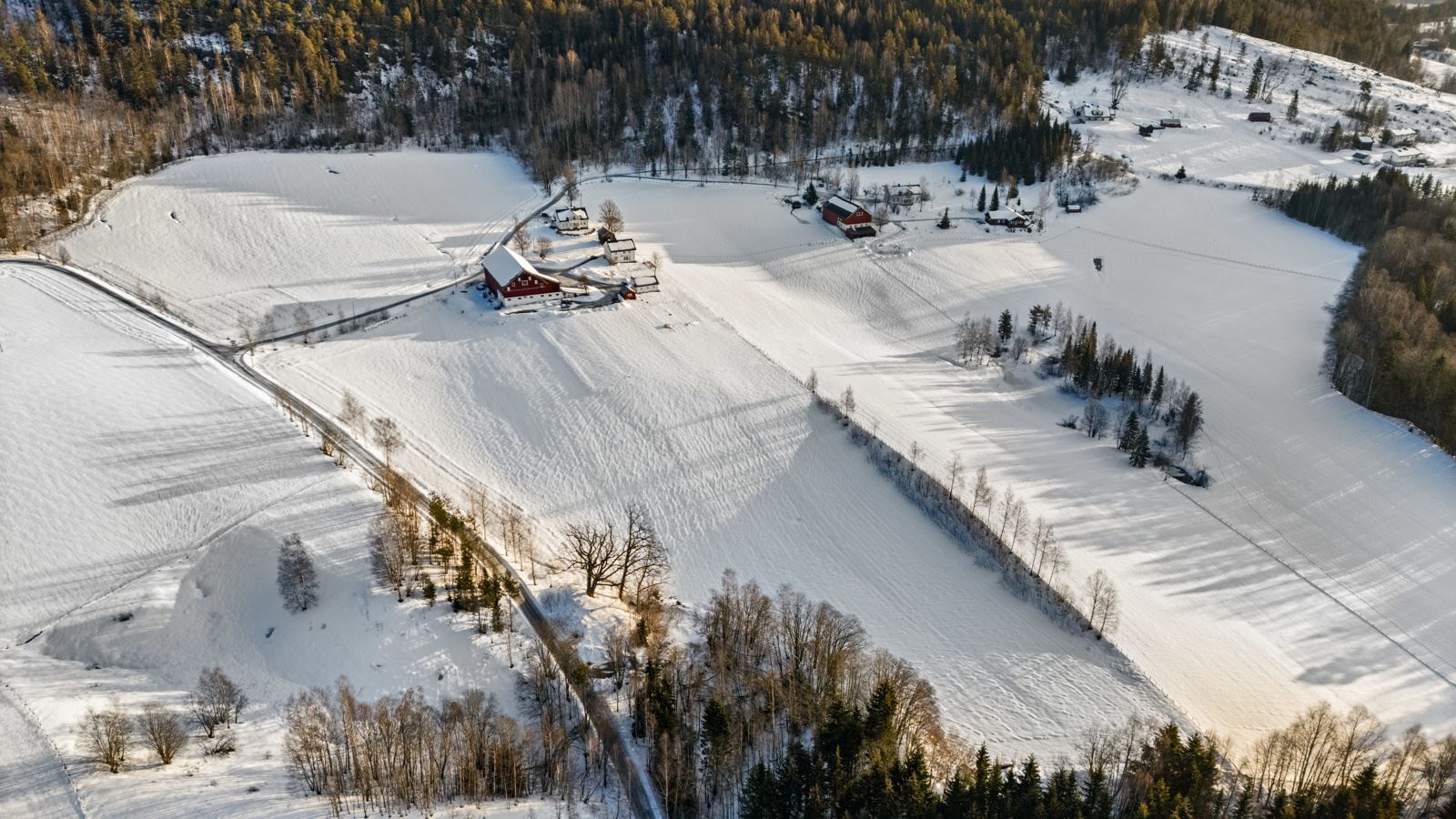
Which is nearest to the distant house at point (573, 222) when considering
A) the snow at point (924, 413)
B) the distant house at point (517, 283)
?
the snow at point (924, 413)

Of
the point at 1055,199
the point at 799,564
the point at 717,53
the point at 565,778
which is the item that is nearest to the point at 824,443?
the point at 799,564

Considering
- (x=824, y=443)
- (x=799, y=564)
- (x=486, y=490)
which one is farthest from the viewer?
(x=824, y=443)

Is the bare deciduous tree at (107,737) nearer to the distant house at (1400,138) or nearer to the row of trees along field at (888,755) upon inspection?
the row of trees along field at (888,755)

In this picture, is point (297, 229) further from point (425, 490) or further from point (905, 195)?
point (905, 195)

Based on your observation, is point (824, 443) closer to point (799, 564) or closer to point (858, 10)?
point (799, 564)

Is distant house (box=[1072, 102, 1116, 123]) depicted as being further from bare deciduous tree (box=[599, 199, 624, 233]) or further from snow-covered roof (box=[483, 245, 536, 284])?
snow-covered roof (box=[483, 245, 536, 284])
